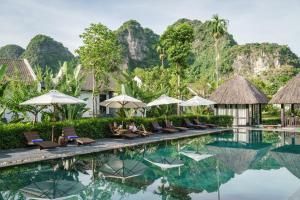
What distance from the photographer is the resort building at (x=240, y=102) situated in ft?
96.5

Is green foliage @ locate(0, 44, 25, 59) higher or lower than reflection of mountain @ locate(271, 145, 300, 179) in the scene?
higher

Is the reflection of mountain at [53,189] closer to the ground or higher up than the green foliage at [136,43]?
closer to the ground

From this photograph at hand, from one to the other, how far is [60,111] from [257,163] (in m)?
10.4

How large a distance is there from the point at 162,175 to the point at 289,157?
6.30m

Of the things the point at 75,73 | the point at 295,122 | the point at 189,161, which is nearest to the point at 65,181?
the point at 189,161

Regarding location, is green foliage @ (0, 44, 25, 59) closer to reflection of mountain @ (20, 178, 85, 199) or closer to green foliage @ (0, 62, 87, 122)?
green foliage @ (0, 62, 87, 122)

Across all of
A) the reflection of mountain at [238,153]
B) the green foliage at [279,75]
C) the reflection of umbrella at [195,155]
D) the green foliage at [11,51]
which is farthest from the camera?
the green foliage at [11,51]

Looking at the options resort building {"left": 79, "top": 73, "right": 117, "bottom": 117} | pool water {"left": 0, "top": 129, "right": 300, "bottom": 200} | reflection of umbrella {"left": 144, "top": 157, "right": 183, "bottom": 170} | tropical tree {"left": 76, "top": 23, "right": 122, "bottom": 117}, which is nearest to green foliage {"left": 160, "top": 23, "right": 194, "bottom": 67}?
resort building {"left": 79, "top": 73, "right": 117, "bottom": 117}

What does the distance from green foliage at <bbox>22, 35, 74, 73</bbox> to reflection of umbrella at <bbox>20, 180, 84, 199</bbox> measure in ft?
231

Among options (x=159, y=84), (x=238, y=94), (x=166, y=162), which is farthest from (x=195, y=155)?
(x=159, y=84)

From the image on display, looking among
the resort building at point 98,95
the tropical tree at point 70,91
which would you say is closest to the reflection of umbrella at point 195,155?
the tropical tree at point 70,91

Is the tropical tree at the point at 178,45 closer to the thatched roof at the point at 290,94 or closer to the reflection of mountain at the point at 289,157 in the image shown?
the thatched roof at the point at 290,94

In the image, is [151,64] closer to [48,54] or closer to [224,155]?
[48,54]

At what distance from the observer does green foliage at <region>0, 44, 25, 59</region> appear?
89.1 meters
